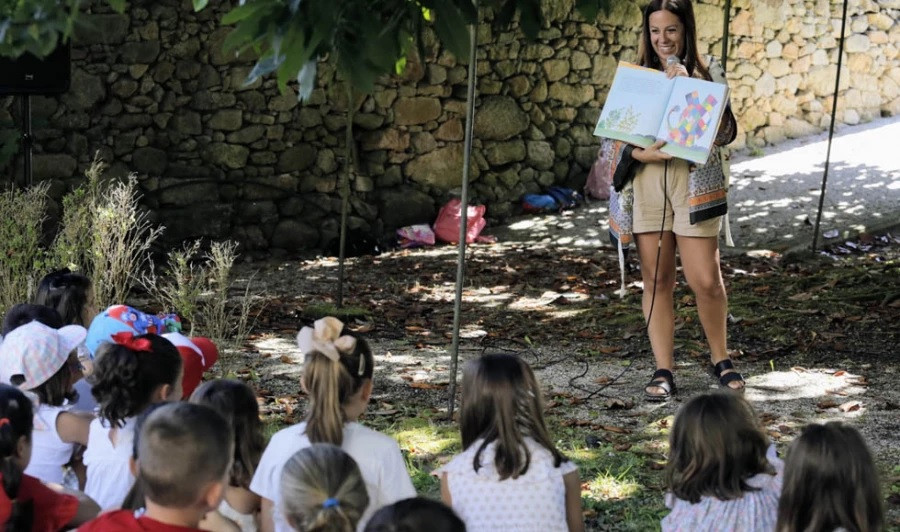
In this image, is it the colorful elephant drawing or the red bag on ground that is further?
the red bag on ground

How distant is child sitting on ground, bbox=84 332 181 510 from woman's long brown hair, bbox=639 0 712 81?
2445 millimetres

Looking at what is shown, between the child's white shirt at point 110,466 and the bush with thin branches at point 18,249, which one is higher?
the bush with thin branches at point 18,249

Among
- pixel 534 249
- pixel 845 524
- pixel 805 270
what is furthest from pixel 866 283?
pixel 845 524

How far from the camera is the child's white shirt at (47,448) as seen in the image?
Answer: 334 centimetres

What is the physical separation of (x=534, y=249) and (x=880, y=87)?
521cm

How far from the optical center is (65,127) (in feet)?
31.2

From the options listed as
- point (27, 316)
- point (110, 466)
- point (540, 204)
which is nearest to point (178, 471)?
point (110, 466)

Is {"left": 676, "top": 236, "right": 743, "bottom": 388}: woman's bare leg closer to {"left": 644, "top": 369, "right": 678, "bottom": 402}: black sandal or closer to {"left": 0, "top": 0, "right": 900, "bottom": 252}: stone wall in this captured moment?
{"left": 644, "top": 369, "right": 678, "bottom": 402}: black sandal

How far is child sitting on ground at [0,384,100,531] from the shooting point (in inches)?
99.2

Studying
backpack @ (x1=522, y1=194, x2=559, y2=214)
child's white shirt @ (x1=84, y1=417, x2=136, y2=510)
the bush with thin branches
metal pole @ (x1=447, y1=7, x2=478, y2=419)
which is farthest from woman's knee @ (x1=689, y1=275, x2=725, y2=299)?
backpack @ (x1=522, y1=194, x2=559, y2=214)

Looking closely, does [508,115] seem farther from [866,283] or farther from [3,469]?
[3,469]

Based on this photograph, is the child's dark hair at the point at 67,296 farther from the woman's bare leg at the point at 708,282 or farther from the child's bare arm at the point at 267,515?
the woman's bare leg at the point at 708,282

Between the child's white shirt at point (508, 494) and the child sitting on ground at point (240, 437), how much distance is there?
1.70 ft

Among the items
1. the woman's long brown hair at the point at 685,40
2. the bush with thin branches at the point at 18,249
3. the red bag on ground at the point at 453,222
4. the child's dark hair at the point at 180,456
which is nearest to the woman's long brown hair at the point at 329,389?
the child's dark hair at the point at 180,456
